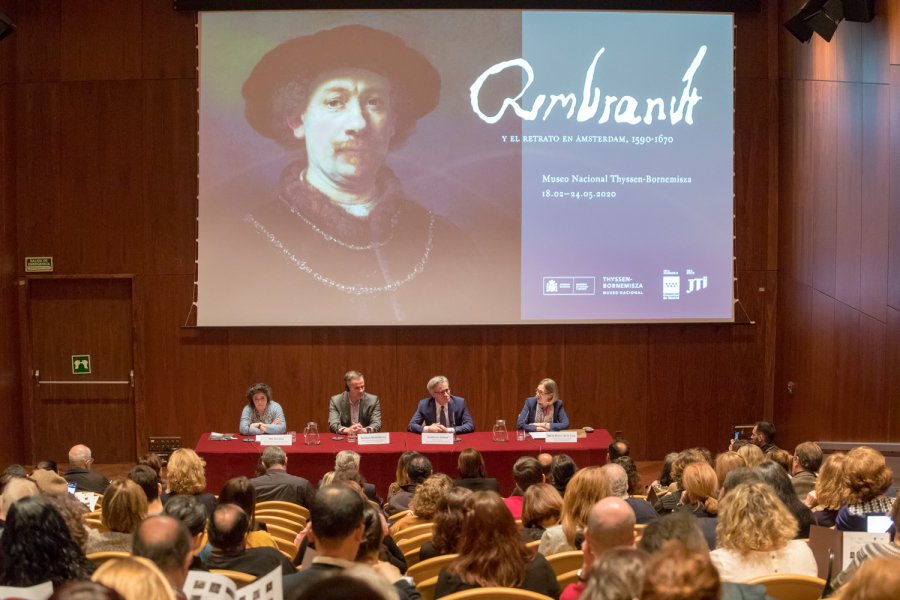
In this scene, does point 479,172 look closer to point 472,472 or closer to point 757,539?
point 472,472

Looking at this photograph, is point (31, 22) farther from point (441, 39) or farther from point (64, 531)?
point (64, 531)

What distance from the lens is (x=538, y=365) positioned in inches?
386

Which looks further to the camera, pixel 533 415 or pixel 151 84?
pixel 151 84

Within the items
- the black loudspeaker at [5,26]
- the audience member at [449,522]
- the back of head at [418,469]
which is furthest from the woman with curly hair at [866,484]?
the black loudspeaker at [5,26]

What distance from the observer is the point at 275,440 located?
7.77 meters

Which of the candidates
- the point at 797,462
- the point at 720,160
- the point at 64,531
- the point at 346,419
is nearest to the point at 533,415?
the point at 346,419

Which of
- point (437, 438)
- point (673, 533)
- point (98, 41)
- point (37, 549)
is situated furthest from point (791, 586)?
point (98, 41)

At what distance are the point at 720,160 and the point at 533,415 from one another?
312cm

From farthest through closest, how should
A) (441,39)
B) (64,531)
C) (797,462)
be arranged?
1. (441,39)
2. (797,462)
3. (64,531)

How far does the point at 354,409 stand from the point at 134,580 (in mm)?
5814

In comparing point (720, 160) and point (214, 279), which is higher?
point (720, 160)

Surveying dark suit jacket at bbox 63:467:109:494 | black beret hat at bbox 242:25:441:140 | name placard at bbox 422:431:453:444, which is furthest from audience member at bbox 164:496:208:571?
black beret hat at bbox 242:25:441:140

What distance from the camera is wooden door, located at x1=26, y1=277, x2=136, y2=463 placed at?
9.83 meters

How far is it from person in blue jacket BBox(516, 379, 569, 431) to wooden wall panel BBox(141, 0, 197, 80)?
4274 mm
